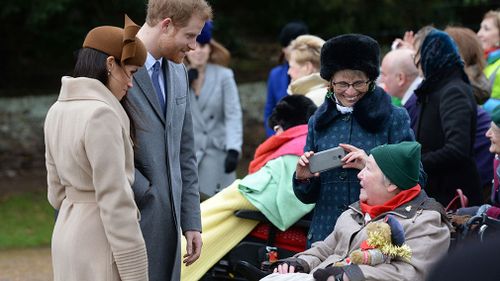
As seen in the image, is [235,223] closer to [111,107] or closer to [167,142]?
[167,142]

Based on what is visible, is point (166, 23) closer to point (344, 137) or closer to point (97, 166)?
point (97, 166)

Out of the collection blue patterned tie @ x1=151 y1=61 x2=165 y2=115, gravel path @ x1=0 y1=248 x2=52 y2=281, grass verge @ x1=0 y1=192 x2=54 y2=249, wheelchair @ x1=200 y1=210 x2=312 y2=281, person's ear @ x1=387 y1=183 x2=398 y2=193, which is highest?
blue patterned tie @ x1=151 y1=61 x2=165 y2=115

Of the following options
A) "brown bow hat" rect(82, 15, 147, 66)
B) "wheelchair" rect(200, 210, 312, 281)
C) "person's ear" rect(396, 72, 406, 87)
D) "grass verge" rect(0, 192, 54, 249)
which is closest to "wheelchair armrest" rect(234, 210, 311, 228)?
"wheelchair" rect(200, 210, 312, 281)

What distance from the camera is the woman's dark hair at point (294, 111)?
5781 millimetres

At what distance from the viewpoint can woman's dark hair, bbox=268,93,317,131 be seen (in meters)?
5.78

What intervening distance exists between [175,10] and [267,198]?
1717 mm

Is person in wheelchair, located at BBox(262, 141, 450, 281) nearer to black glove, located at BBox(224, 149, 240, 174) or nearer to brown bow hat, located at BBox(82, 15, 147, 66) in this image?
brown bow hat, located at BBox(82, 15, 147, 66)

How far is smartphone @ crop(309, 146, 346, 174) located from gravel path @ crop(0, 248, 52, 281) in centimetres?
432

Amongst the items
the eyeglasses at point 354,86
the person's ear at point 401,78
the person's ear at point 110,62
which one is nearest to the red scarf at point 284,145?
the eyeglasses at point 354,86

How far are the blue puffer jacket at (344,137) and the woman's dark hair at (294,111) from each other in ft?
2.99

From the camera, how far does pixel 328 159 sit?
4570mm

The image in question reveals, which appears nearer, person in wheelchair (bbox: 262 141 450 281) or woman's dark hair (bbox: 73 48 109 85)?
woman's dark hair (bbox: 73 48 109 85)

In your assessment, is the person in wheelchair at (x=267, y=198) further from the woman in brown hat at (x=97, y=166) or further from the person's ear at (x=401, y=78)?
the woman in brown hat at (x=97, y=166)

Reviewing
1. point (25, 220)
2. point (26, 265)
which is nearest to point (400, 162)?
point (26, 265)
